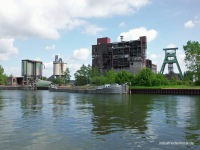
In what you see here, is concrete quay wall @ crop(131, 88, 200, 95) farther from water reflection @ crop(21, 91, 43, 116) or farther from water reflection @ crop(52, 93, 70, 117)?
water reflection @ crop(21, 91, 43, 116)

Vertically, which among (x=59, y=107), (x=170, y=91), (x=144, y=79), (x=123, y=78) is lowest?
(x=59, y=107)

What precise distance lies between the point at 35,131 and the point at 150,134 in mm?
10976

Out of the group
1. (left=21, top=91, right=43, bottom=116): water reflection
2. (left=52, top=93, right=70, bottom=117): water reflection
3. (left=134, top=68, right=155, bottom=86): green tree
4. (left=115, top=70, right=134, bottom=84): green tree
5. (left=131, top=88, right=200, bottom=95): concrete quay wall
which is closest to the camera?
(left=52, top=93, right=70, bottom=117): water reflection

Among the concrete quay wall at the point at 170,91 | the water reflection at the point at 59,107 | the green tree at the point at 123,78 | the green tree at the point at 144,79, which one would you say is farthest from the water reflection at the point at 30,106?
the green tree at the point at 123,78

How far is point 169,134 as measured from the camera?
2505 centimetres

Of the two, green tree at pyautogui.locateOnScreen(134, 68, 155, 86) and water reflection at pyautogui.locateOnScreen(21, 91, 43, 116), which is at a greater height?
green tree at pyautogui.locateOnScreen(134, 68, 155, 86)

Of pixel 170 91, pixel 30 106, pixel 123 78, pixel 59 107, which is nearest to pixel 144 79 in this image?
pixel 123 78

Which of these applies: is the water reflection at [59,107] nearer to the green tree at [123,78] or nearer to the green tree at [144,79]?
the green tree at [144,79]

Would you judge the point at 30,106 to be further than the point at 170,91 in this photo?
No

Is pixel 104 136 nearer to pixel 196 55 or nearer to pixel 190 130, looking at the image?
pixel 190 130

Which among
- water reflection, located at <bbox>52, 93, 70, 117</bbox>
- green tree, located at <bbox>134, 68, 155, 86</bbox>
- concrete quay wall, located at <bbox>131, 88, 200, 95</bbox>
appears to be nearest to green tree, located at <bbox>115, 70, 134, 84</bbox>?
green tree, located at <bbox>134, 68, 155, 86</bbox>

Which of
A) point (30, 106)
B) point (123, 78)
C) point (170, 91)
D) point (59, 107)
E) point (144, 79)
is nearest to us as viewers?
point (59, 107)

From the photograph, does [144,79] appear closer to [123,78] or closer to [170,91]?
[123,78]

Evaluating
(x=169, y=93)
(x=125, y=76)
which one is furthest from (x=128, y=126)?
(x=125, y=76)
